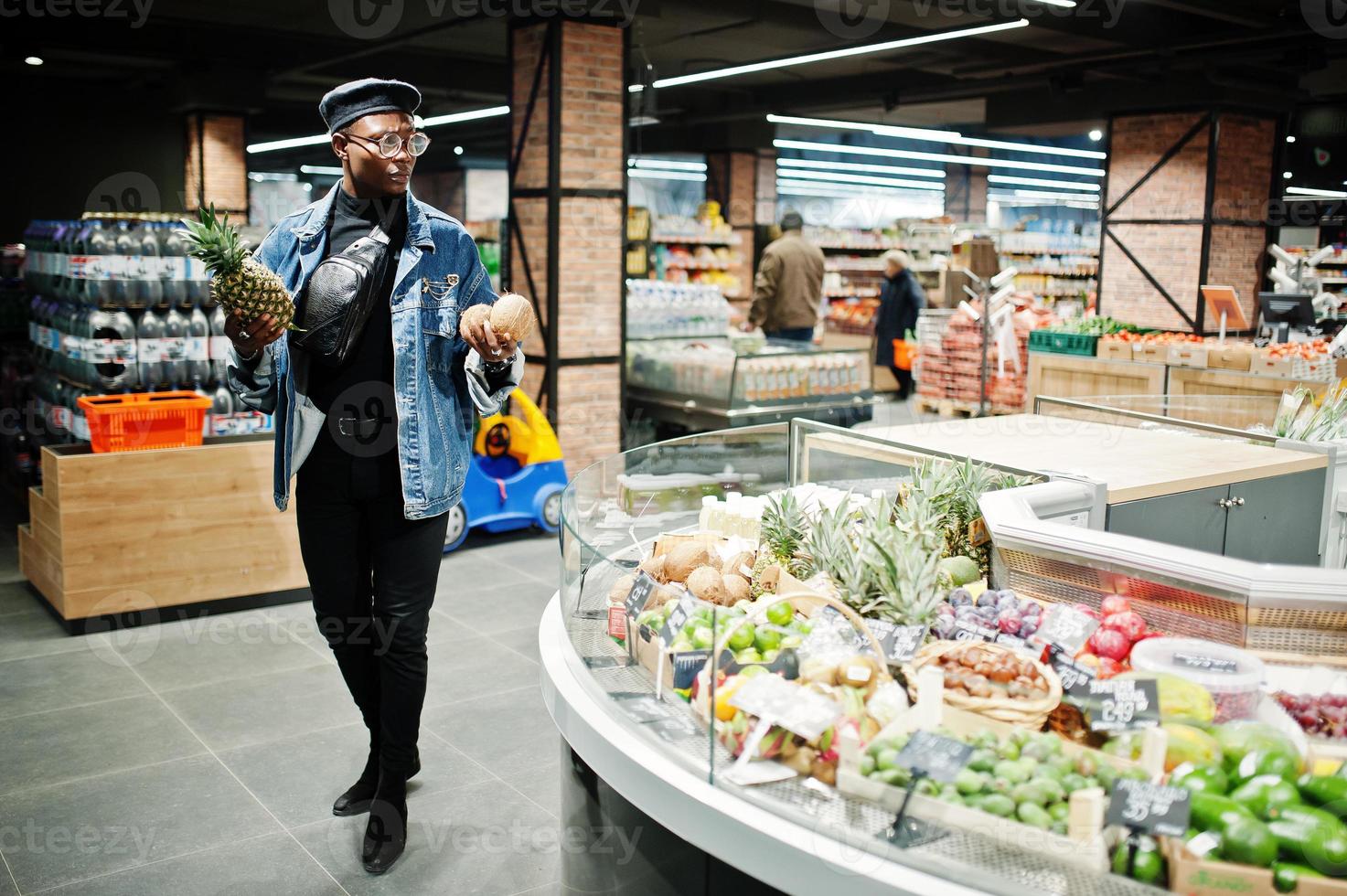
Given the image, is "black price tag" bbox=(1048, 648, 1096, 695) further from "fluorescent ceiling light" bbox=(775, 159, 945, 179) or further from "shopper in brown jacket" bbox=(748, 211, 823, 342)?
"fluorescent ceiling light" bbox=(775, 159, 945, 179)

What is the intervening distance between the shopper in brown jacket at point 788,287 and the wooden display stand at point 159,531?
264 inches

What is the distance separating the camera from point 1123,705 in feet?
6.13

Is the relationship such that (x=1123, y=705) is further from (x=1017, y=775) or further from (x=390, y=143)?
(x=390, y=143)

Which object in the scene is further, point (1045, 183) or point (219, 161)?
point (1045, 183)

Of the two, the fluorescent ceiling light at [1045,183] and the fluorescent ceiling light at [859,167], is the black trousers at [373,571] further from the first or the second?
the fluorescent ceiling light at [1045,183]

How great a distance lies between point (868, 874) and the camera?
1625 millimetres

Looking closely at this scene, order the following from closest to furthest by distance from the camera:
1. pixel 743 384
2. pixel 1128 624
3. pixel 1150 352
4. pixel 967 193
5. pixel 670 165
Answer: pixel 1128 624 < pixel 743 384 < pixel 1150 352 < pixel 670 165 < pixel 967 193

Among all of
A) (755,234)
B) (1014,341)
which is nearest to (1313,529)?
(1014,341)

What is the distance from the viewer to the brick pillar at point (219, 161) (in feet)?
50.2

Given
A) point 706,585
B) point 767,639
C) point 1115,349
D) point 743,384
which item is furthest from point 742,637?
point 1115,349

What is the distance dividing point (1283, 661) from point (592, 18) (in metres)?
6.78
